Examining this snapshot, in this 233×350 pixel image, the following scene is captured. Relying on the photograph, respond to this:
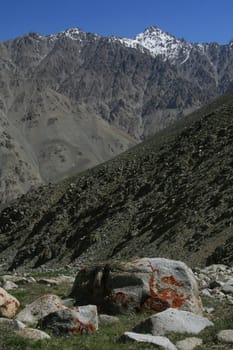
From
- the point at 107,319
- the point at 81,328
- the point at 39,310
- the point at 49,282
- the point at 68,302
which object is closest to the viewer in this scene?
the point at 81,328

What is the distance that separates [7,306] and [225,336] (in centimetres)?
737

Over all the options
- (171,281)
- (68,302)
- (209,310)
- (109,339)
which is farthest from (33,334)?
(209,310)

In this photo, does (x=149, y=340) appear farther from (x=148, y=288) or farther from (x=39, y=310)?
(x=39, y=310)

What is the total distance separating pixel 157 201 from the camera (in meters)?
54.0

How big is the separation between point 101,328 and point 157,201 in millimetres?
38465

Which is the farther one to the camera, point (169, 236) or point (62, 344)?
point (169, 236)

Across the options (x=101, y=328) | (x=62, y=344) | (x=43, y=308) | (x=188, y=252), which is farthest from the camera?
(x=188, y=252)

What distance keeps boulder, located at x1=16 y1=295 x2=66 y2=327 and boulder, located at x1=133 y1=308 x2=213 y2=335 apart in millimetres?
3260

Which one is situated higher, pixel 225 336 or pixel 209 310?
pixel 209 310

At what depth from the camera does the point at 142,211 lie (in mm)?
53625

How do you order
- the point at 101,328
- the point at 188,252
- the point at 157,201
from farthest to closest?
the point at 157,201 → the point at 188,252 → the point at 101,328

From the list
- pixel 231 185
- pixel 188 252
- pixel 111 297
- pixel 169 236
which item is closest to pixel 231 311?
pixel 111 297

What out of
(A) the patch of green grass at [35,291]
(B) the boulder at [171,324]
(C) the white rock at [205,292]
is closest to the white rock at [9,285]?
(A) the patch of green grass at [35,291]

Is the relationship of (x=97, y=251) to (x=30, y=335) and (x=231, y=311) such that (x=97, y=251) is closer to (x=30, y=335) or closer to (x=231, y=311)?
(x=231, y=311)
